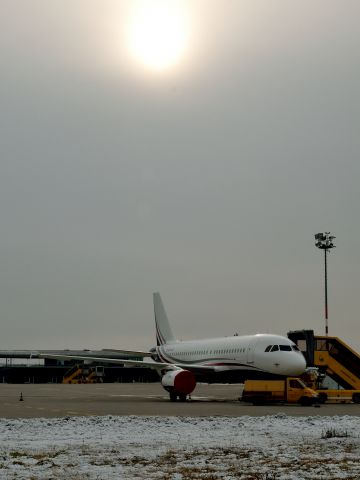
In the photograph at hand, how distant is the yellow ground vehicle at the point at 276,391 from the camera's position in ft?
108

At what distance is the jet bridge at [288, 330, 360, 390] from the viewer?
3981cm

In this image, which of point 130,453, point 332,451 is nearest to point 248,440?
point 332,451

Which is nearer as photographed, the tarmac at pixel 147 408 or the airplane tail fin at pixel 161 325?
the tarmac at pixel 147 408

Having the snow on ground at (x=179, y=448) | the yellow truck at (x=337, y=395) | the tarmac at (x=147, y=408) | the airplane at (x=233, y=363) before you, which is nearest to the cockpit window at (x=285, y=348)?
the airplane at (x=233, y=363)

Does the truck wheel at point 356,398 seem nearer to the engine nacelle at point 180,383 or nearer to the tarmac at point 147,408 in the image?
the tarmac at point 147,408

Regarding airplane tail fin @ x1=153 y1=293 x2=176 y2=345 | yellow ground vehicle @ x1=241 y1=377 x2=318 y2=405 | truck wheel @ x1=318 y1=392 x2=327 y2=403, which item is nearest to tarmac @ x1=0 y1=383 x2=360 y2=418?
yellow ground vehicle @ x1=241 y1=377 x2=318 y2=405

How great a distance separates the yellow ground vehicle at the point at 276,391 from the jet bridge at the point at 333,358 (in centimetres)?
686

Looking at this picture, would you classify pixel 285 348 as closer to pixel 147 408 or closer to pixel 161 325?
pixel 147 408

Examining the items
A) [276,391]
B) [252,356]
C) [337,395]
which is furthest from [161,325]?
[276,391]

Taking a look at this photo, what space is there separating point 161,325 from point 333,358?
24.7 meters

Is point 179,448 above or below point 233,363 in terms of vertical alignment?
below

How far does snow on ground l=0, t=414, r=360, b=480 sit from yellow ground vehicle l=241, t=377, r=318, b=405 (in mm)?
10872

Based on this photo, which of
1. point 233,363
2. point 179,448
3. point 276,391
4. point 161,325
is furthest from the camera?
point 161,325

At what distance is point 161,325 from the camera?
2468 inches
